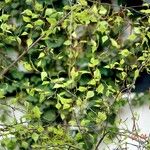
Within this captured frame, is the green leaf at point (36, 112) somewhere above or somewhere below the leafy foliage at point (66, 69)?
below

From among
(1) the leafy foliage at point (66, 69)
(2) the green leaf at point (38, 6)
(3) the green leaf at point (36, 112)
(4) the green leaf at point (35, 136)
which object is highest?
(2) the green leaf at point (38, 6)

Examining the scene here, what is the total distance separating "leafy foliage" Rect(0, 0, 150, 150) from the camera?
8.09 ft

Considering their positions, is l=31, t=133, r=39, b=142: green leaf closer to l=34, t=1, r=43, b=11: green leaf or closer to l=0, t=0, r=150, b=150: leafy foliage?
l=0, t=0, r=150, b=150: leafy foliage

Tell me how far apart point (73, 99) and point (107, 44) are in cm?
36

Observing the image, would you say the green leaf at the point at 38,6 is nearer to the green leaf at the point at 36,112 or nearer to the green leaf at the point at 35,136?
the green leaf at the point at 36,112

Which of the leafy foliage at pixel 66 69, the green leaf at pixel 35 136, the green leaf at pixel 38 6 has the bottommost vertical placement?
the green leaf at pixel 35 136

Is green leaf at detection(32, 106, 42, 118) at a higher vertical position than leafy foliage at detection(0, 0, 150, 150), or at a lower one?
lower

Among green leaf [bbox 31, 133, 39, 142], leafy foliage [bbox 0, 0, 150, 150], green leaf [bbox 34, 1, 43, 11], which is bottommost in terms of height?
green leaf [bbox 31, 133, 39, 142]

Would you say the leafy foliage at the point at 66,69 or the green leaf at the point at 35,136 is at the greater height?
the leafy foliage at the point at 66,69

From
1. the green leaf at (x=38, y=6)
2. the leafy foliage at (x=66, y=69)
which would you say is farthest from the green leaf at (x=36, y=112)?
the green leaf at (x=38, y=6)

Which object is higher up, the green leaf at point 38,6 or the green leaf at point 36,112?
the green leaf at point 38,6

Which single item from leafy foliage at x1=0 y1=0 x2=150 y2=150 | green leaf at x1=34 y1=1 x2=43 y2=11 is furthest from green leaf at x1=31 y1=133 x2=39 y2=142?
green leaf at x1=34 y1=1 x2=43 y2=11

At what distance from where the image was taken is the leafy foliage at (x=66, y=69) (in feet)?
8.09

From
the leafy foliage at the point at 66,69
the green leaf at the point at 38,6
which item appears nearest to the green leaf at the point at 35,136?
the leafy foliage at the point at 66,69
